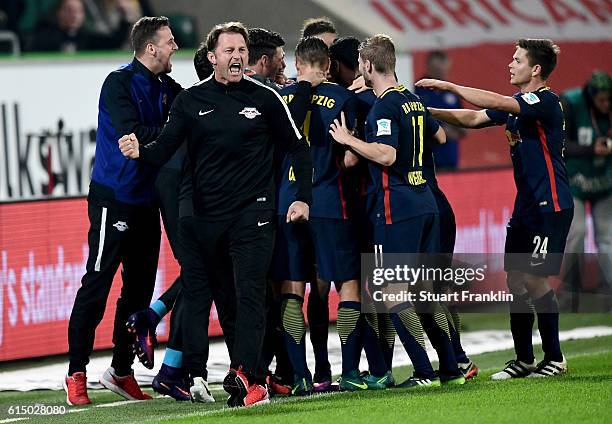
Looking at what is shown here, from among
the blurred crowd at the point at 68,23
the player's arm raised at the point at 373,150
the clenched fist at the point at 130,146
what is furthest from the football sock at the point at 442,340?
the blurred crowd at the point at 68,23

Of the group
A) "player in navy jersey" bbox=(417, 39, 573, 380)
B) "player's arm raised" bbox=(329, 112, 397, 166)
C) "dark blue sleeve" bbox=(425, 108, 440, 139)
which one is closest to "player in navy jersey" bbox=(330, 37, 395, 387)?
"player's arm raised" bbox=(329, 112, 397, 166)

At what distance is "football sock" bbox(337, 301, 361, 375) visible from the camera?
837cm

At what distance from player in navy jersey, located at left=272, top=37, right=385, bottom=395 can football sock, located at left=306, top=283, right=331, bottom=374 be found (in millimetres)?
211

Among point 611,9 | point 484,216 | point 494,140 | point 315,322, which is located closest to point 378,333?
point 315,322

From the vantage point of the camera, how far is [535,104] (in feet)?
27.8

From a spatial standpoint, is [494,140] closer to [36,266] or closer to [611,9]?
[611,9]

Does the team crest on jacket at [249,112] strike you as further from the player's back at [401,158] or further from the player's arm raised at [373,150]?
the player's back at [401,158]

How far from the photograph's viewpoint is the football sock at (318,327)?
858cm

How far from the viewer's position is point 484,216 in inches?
520

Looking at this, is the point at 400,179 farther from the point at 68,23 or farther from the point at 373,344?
the point at 68,23

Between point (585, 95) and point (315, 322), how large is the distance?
5.27 metres

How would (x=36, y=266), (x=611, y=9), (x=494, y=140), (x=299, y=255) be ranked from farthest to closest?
(x=611, y=9) → (x=494, y=140) → (x=36, y=266) → (x=299, y=255)

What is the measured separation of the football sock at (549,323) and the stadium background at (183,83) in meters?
3.59

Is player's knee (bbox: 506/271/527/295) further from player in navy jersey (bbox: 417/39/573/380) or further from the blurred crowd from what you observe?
the blurred crowd
